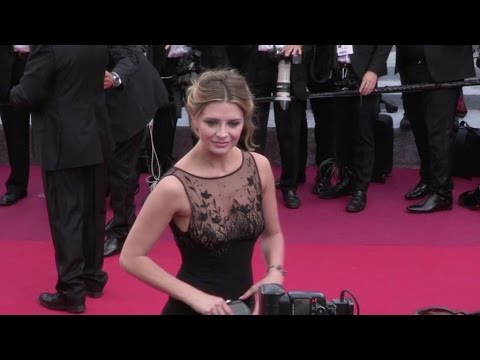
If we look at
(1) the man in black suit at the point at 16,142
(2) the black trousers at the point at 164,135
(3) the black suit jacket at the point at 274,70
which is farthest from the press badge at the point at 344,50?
(1) the man in black suit at the point at 16,142

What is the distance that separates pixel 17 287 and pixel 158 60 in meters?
2.36

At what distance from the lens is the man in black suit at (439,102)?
6516mm

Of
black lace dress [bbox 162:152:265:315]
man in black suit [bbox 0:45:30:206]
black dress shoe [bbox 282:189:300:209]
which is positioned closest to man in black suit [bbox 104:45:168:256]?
man in black suit [bbox 0:45:30:206]

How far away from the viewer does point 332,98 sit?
7.10 m

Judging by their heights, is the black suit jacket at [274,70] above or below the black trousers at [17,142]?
above

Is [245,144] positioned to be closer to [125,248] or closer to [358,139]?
[125,248]

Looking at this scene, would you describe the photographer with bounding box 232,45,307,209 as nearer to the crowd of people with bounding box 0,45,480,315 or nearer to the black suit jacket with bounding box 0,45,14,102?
the crowd of people with bounding box 0,45,480,315

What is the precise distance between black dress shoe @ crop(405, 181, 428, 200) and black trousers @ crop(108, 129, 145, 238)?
2.29 m

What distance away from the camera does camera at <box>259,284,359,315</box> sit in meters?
2.83

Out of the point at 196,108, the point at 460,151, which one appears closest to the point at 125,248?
the point at 196,108

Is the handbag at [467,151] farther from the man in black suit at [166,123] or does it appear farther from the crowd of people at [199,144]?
the man in black suit at [166,123]

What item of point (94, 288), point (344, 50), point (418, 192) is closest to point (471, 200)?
point (418, 192)

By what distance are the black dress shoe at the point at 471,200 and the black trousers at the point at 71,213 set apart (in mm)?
2967
